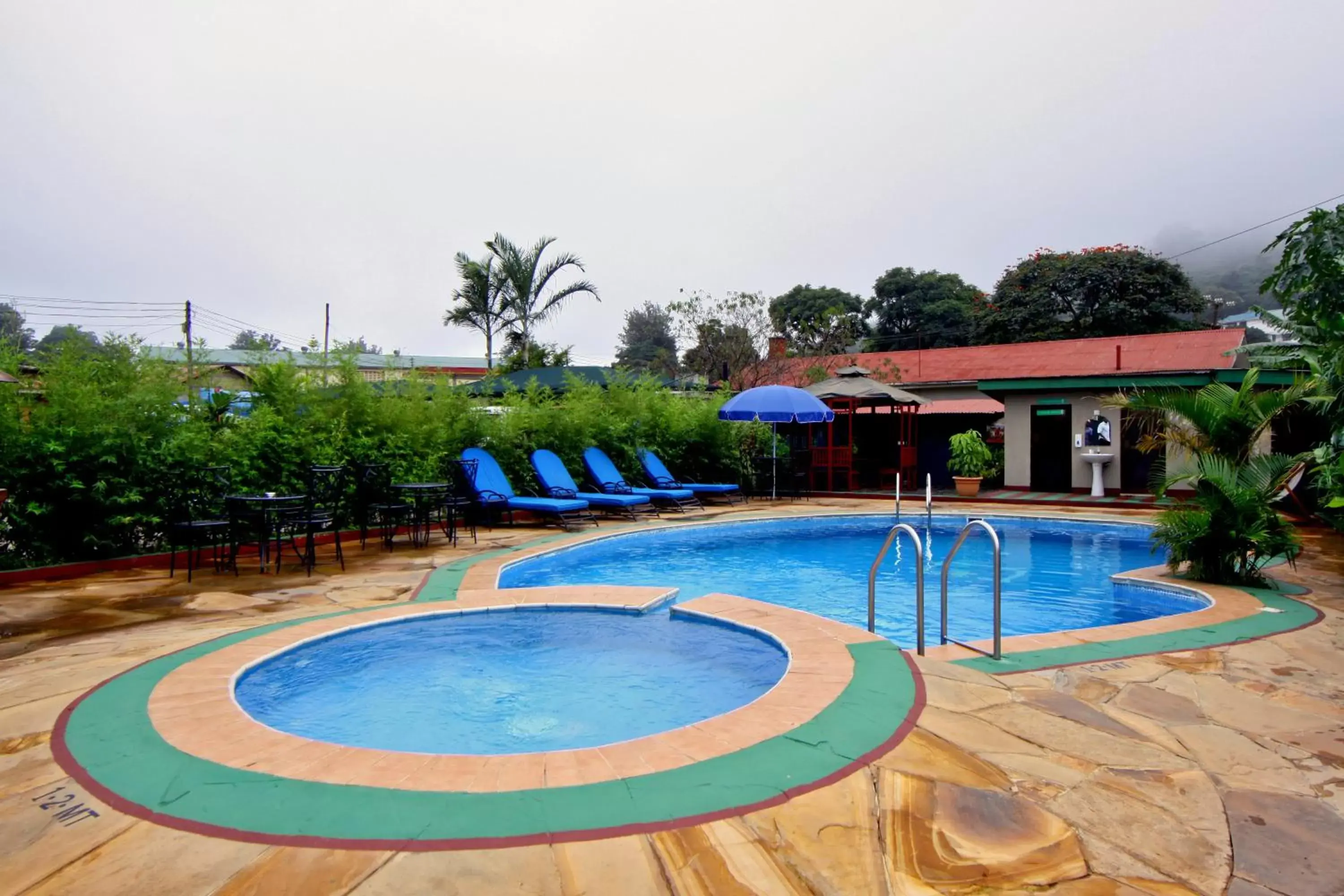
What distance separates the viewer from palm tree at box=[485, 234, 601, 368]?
21172 millimetres

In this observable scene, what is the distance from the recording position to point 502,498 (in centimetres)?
1096

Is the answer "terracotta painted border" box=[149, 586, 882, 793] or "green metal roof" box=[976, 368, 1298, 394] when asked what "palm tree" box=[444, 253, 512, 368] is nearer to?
"green metal roof" box=[976, 368, 1298, 394]

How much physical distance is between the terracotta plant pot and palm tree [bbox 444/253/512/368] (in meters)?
12.5

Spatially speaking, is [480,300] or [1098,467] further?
[480,300]

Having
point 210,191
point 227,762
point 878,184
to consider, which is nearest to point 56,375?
point 227,762

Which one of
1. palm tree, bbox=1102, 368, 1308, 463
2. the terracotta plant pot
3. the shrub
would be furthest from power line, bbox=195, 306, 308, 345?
palm tree, bbox=1102, 368, 1308, 463

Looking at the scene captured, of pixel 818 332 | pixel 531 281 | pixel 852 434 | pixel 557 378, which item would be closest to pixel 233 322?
pixel 531 281

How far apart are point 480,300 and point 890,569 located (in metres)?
15.4

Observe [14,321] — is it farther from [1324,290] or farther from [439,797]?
[1324,290]

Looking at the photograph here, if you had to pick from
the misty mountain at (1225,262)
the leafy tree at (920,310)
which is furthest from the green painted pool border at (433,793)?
the misty mountain at (1225,262)

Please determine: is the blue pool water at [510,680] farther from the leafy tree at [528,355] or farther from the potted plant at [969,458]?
the leafy tree at [528,355]

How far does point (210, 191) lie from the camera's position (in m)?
18.6

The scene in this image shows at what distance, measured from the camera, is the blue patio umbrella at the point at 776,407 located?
555 inches

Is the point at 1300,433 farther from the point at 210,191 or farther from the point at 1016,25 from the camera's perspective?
the point at 210,191
